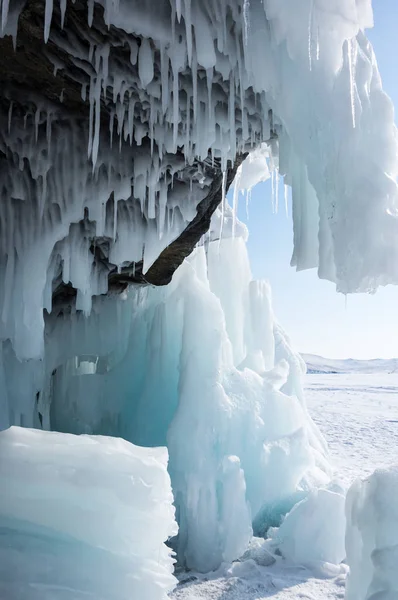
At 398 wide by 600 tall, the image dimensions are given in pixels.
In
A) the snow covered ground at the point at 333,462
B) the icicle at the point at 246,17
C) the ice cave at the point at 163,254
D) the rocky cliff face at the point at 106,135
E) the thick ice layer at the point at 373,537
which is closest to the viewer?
the thick ice layer at the point at 373,537

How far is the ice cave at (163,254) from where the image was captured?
3.10 m

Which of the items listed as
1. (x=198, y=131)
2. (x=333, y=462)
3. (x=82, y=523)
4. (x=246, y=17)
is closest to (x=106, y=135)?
(x=198, y=131)

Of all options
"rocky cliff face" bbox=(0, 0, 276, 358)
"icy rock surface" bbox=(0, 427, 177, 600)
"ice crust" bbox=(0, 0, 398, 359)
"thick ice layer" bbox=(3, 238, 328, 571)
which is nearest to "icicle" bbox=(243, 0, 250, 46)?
"ice crust" bbox=(0, 0, 398, 359)

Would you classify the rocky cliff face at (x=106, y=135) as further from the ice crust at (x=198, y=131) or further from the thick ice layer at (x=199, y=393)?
the thick ice layer at (x=199, y=393)

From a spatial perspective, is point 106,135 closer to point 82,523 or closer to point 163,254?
point 163,254

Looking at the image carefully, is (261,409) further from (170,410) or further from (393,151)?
(393,151)

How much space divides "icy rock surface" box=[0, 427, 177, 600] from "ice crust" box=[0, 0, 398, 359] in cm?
214

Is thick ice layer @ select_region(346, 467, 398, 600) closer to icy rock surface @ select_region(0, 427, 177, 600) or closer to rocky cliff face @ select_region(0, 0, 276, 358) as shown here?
icy rock surface @ select_region(0, 427, 177, 600)

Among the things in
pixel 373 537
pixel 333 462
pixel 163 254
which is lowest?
pixel 333 462

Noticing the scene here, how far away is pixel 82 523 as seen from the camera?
346cm

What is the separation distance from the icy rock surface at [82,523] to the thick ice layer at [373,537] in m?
1.30

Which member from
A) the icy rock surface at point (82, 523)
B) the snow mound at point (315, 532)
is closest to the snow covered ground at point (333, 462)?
the snow mound at point (315, 532)

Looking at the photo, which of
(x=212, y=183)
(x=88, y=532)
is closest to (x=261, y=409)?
(x=212, y=183)

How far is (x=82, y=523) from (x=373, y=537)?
198 centimetres
